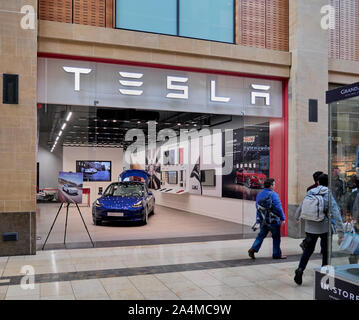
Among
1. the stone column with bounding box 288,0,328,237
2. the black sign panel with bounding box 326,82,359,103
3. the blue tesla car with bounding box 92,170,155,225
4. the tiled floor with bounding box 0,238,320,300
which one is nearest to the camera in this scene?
the black sign panel with bounding box 326,82,359,103

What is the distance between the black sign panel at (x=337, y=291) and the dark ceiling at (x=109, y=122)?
8.14 m

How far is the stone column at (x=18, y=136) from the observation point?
739 centimetres

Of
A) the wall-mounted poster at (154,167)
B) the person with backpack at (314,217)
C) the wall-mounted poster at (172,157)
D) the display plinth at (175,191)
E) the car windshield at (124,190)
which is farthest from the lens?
Result: the wall-mounted poster at (154,167)

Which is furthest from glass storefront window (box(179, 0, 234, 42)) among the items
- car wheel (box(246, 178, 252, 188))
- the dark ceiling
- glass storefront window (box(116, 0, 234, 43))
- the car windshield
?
the car windshield

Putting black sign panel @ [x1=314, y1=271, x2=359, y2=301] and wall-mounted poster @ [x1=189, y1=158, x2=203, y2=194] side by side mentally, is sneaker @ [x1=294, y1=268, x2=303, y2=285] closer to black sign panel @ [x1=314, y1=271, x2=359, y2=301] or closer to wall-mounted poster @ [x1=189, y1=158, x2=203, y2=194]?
black sign panel @ [x1=314, y1=271, x2=359, y2=301]

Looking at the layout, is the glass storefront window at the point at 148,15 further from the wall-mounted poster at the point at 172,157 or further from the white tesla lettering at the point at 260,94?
the wall-mounted poster at the point at 172,157

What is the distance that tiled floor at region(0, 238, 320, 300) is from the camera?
199 inches

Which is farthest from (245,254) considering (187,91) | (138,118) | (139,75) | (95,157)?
(95,157)

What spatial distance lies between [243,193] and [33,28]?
286 inches

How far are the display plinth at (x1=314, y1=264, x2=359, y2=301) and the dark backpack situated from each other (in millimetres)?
2434

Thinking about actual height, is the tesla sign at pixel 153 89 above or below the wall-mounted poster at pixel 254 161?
above

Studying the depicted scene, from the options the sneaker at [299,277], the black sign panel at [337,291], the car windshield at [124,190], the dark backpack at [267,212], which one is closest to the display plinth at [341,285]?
the black sign panel at [337,291]

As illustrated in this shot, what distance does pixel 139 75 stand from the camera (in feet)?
29.0

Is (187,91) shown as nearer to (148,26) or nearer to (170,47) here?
(170,47)
